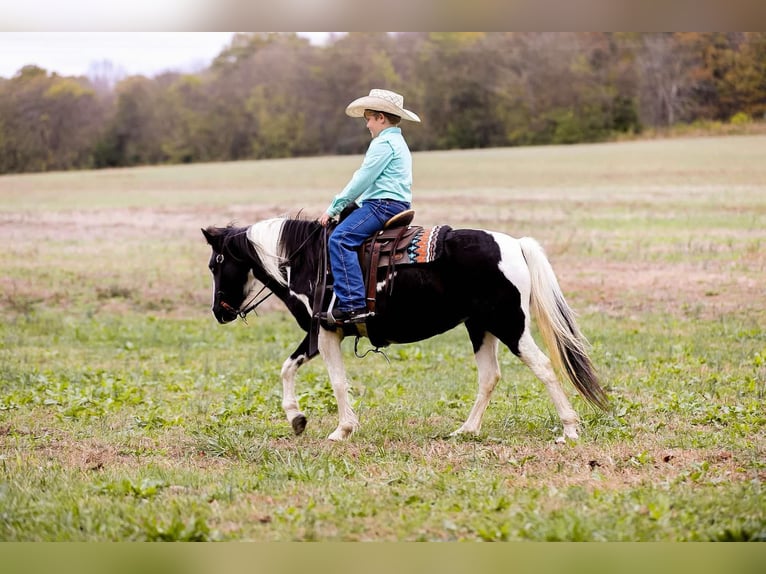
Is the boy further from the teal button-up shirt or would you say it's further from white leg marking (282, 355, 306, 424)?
white leg marking (282, 355, 306, 424)

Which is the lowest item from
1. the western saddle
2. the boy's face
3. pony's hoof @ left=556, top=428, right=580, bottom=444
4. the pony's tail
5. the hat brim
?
pony's hoof @ left=556, top=428, right=580, bottom=444

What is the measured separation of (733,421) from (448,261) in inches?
87.6

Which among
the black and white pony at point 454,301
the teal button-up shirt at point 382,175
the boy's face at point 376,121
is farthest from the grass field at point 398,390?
the boy's face at point 376,121

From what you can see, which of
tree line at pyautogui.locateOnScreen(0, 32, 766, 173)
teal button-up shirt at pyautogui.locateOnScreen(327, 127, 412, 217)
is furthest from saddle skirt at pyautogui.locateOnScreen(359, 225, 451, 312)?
tree line at pyautogui.locateOnScreen(0, 32, 766, 173)

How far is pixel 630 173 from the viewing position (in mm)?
18266

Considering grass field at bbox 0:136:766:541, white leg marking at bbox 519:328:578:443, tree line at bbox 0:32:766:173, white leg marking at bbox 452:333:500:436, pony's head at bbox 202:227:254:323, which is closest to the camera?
grass field at bbox 0:136:766:541

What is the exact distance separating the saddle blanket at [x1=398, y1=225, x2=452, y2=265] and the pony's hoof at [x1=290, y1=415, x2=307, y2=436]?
4.00 feet

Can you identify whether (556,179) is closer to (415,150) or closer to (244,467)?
(415,150)

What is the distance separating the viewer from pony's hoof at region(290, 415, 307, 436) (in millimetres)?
6027

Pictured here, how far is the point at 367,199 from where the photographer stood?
607 cm

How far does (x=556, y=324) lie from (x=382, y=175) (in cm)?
151

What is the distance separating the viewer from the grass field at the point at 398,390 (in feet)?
14.6

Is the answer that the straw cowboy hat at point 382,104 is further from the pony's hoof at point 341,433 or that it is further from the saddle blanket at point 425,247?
the pony's hoof at point 341,433

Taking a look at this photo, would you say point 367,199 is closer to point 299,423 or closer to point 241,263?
point 241,263
